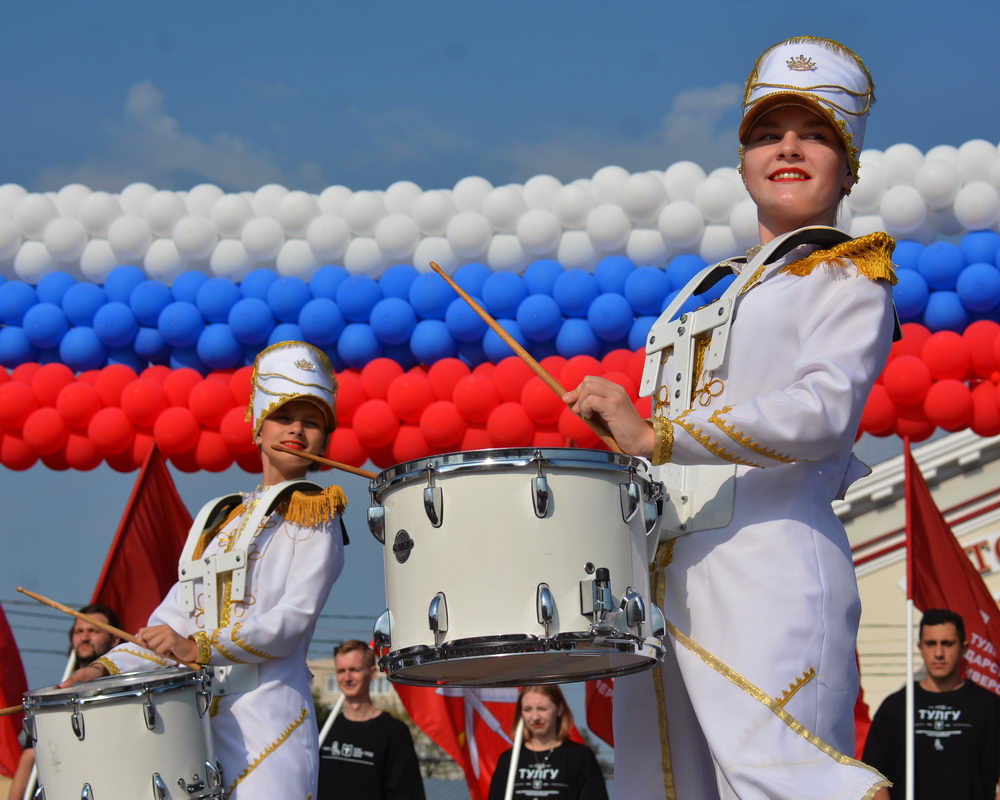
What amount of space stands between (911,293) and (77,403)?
16.7 feet

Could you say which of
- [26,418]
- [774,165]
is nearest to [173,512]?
[26,418]

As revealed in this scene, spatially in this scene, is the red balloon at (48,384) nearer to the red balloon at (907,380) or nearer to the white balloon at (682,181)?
the white balloon at (682,181)

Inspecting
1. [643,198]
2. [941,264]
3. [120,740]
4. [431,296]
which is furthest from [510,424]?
[120,740]

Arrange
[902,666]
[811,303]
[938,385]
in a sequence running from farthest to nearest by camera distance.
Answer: [902,666] < [938,385] < [811,303]

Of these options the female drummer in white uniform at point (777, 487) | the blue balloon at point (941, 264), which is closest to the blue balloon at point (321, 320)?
the blue balloon at point (941, 264)

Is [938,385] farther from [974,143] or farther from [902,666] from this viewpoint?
[902,666]

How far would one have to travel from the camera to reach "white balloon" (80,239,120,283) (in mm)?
9312

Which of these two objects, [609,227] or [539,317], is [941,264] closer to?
[609,227]

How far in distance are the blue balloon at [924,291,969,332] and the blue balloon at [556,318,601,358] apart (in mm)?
1974

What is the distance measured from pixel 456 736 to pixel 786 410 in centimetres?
776

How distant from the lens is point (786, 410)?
285 cm

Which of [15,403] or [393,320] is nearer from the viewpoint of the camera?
[393,320]

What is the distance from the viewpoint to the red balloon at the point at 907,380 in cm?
821

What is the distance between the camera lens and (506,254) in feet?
28.9
